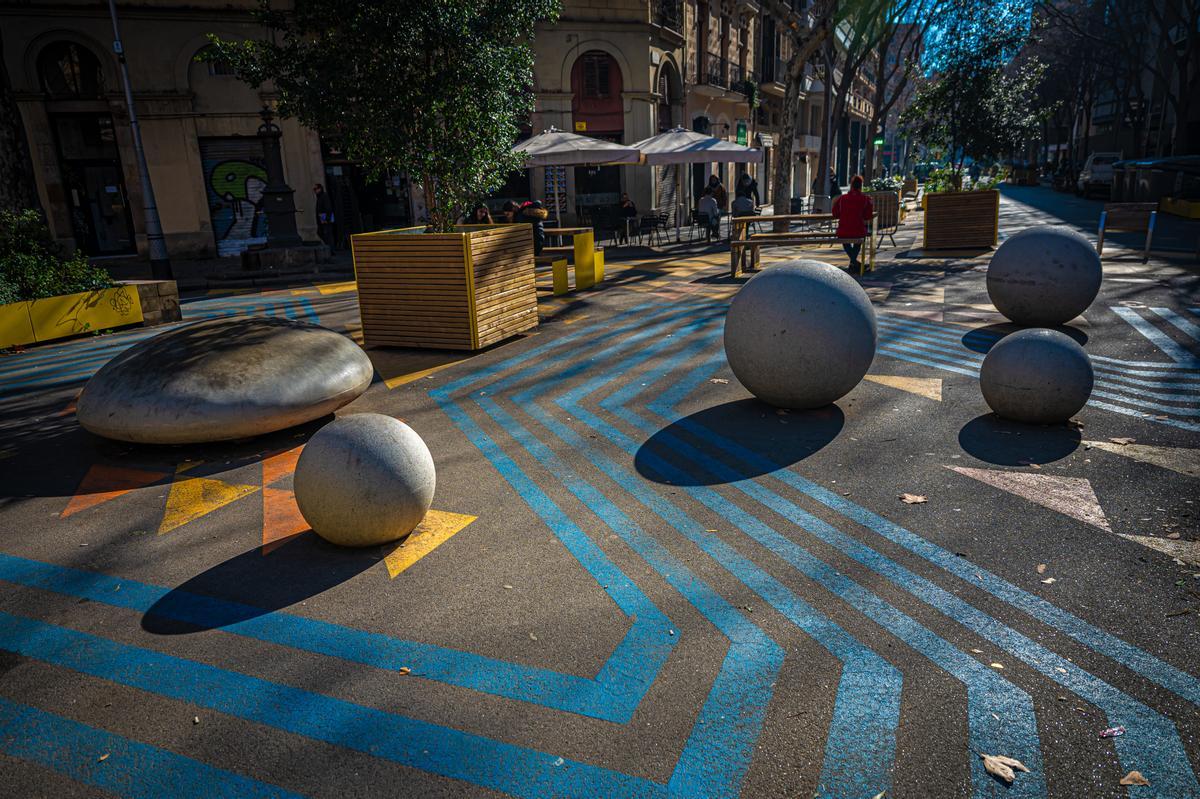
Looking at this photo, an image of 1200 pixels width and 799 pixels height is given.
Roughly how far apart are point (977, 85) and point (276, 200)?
24194 mm

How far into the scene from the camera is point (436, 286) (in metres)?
10.4

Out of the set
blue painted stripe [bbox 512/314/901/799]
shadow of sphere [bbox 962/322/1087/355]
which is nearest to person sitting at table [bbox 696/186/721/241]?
shadow of sphere [bbox 962/322/1087/355]

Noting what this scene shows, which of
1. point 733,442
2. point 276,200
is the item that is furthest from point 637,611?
point 276,200

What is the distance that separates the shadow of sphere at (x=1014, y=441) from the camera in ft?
20.3

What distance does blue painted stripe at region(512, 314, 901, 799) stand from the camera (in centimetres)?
304

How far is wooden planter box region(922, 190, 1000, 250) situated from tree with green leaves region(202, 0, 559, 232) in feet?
39.5

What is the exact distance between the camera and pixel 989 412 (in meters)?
7.33

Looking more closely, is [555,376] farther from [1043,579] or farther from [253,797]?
[253,797]

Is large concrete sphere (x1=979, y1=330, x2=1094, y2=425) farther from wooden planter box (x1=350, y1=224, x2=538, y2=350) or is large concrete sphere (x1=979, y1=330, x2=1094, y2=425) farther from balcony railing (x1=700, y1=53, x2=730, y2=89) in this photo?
balcony railing (x1=700, y1=53, x2=730, y2=89)

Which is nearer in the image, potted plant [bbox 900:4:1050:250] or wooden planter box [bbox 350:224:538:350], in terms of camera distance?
wooden planter box [bbox 350:224:538:350]

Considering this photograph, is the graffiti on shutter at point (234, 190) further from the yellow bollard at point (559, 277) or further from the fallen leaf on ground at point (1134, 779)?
the fallen leaf on ground at point (1134, 779)

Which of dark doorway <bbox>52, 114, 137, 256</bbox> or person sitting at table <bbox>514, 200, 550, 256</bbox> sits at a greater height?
dark doorway <bbox>52, 114, 137, 256</bbox>

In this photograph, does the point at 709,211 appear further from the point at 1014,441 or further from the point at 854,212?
the point at 1014,441

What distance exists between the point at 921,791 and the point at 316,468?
3.80 m
